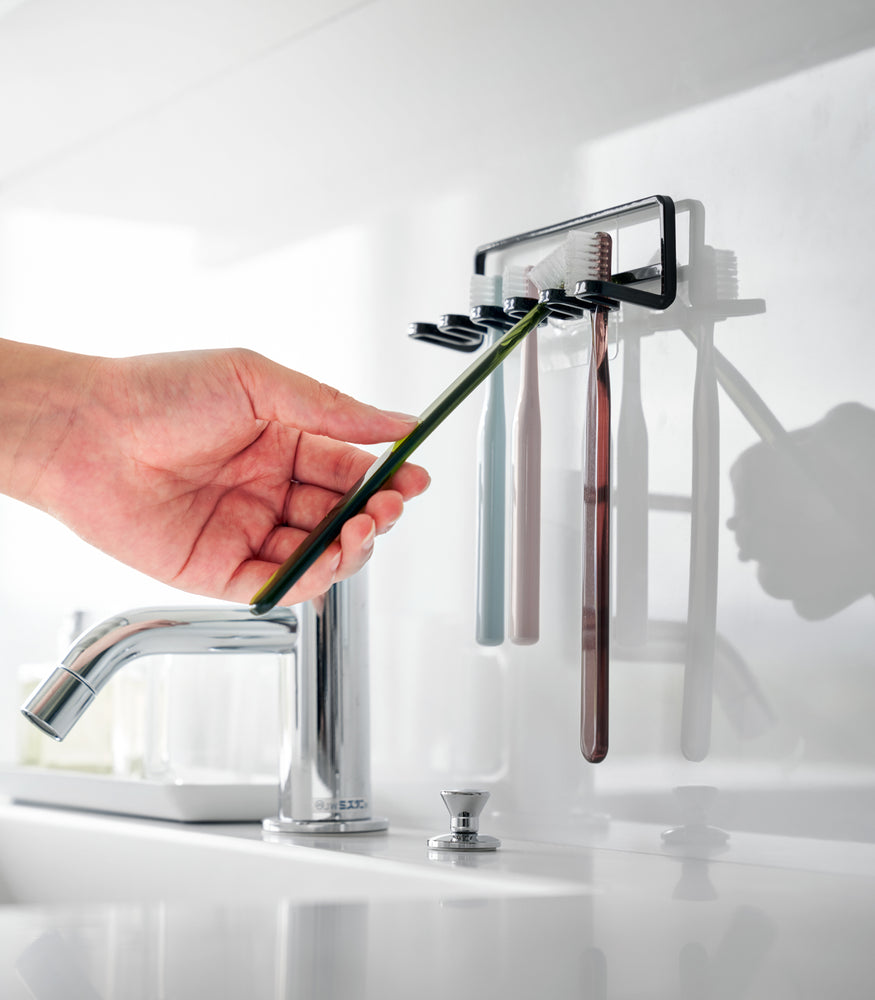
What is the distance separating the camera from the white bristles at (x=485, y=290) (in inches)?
31.9

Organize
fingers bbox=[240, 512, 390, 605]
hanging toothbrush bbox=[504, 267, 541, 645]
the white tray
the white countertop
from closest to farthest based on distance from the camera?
1. the white countertop
2. fingers bbox=[240, 512, 390, 605]
3. hanging toothbrush bbox=[504, 267, 541, 645]
4. the white tray

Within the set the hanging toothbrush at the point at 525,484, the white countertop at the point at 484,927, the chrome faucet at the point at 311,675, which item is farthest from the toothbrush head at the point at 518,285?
the white countertop at the point at 484,927

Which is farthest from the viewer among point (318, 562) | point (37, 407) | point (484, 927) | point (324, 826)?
point (324, 826)

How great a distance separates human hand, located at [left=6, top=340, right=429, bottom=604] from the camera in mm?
697

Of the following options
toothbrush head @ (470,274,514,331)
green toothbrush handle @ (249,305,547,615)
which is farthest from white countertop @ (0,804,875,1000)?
toothbrush head @ (470,274,514,331)

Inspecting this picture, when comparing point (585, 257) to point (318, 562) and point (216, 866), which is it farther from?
point (216, 866)

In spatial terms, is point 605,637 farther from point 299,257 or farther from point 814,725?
point 299,257

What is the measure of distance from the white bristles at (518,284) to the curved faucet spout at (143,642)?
29cm

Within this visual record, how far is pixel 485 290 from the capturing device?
0.81m

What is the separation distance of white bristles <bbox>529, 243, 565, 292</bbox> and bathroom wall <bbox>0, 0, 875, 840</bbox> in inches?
3.0

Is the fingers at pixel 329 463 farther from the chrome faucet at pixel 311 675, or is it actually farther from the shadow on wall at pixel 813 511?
the shadow on wall at pixel 813 511

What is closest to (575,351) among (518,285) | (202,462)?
(518,285)

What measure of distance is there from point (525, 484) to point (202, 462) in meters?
0.21

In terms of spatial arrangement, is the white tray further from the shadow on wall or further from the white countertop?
the shadow on wall
